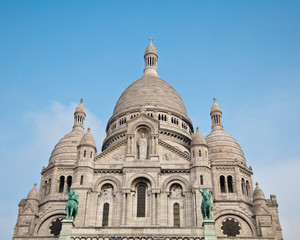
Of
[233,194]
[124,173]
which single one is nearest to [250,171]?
[233,194]

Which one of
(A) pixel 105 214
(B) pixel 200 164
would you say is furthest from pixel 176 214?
(A) pixel 105 214

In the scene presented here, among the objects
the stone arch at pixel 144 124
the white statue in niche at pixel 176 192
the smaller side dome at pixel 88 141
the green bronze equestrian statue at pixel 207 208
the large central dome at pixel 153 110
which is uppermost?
the large central dome at pixel 153 110

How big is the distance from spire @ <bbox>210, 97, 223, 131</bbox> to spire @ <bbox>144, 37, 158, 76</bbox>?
12.8 metres

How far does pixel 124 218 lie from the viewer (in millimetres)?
40000

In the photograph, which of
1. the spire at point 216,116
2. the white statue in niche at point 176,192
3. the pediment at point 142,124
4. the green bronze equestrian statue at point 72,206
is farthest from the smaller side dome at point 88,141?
the spire at point 216,116

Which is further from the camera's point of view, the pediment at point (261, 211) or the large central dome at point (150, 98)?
the large central dome at point (150, 98)

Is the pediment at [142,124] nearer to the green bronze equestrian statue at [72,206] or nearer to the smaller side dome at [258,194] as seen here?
the green bronze equestrian statue at [72,206]

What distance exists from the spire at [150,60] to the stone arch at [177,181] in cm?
3072

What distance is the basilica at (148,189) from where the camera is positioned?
39.8 metres

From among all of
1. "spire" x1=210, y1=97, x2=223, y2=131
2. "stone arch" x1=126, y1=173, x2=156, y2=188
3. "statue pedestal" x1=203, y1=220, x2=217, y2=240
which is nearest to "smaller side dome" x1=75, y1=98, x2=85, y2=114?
"spire" x1=210, y1=97, x2=223, y2=131

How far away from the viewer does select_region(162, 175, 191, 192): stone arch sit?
138 ft

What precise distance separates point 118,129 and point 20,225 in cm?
1731

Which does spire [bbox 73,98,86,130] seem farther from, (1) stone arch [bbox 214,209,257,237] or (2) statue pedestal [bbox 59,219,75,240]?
(2) statue pedestal [bbox 59,219,75,240]

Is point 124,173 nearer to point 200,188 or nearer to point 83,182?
point 83,182
